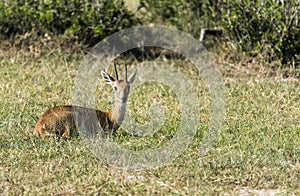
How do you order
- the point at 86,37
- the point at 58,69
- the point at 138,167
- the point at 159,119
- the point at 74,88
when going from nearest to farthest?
the point at 138,167 → the point at 159,119 → the point at 74,88 → the point at 58,69 → the point at 86,37

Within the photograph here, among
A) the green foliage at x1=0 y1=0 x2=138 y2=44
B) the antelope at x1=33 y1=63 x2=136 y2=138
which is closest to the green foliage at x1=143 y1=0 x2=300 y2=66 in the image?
the green foliage at x1=0 y1=0 x2=138 y2=44

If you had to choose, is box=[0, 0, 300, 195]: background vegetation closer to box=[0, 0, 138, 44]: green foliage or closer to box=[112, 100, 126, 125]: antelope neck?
box=[0, 0, 138, 44]: green foliage

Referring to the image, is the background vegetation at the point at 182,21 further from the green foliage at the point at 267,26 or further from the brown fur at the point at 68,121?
the brown fur at the point at 68,121

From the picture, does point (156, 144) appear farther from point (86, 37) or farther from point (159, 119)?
point (86, 37)

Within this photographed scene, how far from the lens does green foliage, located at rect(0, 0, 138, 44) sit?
8.90 meters

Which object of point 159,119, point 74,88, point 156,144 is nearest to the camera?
point 156,144

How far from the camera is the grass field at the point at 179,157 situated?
191 inches

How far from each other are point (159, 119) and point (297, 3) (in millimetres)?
2551

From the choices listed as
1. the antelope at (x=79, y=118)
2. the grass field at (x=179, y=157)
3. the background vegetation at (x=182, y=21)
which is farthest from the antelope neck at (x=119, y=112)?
the background vegetation at (x=182, y=21)

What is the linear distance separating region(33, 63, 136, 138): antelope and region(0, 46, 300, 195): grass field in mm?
107

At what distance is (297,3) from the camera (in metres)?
8.11

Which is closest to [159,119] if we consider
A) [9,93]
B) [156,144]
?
[156,144]

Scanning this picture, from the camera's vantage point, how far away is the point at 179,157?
214 inches

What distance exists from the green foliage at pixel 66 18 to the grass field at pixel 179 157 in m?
1.57
